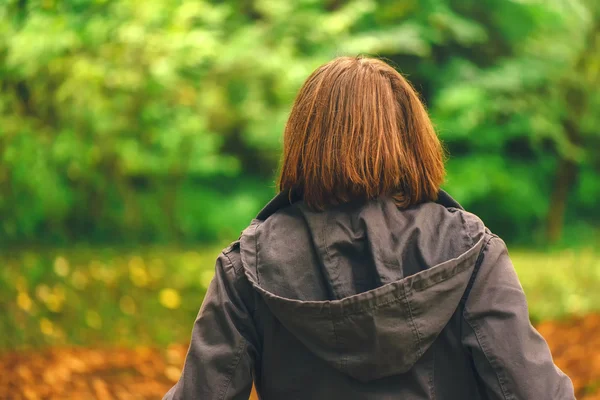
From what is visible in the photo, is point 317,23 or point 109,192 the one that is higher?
point 317,23

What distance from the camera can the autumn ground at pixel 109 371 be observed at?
14.7ft

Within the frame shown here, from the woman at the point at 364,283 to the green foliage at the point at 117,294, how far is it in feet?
12.8

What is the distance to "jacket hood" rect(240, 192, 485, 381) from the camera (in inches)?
63.1

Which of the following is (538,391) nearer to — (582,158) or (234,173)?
(234,173)

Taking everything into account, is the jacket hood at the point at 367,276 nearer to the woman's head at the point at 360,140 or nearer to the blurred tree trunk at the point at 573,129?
the woman's head at the point at 360,140

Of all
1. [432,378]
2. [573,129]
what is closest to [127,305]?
[432,378]

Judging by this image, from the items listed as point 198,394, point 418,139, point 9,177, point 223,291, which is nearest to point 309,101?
point 418,139

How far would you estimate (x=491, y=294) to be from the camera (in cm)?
166

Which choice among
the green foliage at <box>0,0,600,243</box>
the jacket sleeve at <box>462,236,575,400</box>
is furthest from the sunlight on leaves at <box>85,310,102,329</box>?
the jacket sleeve at <box>462,236,575,400</box>

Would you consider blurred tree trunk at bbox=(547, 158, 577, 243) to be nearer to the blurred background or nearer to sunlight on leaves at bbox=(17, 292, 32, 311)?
the blurred background

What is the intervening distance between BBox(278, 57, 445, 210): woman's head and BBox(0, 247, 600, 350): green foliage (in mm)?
4068

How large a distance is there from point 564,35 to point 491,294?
24.3 feet

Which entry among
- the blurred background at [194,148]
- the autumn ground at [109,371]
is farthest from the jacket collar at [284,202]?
the autumn ground at [109,371]

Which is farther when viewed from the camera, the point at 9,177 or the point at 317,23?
the point at 317,23
